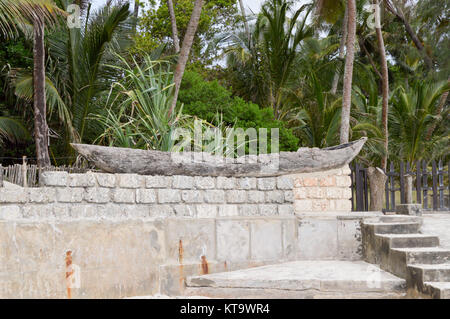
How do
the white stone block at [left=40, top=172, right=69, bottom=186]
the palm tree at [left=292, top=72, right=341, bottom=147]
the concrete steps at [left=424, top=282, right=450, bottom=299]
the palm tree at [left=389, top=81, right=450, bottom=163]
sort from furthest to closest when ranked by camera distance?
the palm tree at [left=389, top=81, right=450, bottom=163] → the palm tree at [left=292, top=72, right=341, bottom=147] → the white stone block at [left=40, top=172, right=69, bottom=186] → the concrete steps at [left=424, top=282, right=450, bottom=299]

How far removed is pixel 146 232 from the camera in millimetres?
5391

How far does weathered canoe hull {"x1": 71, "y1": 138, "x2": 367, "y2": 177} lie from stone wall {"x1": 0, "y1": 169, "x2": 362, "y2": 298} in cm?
12

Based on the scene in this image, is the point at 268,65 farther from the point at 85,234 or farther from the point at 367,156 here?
the point at 85,234

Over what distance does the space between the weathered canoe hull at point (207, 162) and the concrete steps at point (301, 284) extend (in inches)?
49.5

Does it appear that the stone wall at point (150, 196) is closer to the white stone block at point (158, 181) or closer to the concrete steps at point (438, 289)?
the white stone block at point (158, 181)

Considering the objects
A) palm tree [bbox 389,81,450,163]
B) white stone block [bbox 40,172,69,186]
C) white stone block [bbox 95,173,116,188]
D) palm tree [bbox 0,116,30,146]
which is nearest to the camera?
white stone block [bbox 40,172,69,186]

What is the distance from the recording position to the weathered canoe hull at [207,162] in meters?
5.49

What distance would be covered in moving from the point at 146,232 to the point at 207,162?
1.18 m

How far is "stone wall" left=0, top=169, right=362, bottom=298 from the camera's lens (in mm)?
4723

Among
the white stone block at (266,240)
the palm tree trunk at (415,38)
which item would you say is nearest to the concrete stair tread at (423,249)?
the white stone block at (266,240)

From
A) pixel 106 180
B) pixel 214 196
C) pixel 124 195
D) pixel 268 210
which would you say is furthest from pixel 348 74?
pixel 106 180

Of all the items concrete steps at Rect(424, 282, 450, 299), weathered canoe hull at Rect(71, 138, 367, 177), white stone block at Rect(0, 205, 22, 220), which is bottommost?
concrete steps at Rect(424, 282, 450, 299)

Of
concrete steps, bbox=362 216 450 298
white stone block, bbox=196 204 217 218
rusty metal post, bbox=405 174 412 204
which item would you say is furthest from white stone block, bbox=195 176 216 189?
rusty metal post, bbox=405 174 412 204

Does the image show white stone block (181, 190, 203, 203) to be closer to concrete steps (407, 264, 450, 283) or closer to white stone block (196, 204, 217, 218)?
white stone block (196, 204, 217, 218)
